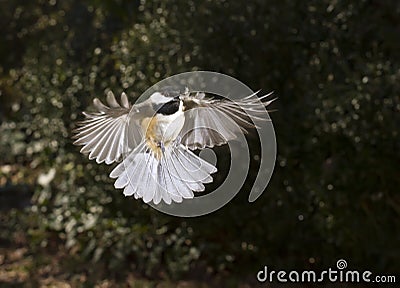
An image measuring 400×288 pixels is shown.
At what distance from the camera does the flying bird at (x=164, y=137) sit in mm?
1100

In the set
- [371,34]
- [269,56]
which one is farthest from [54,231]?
[371,34]

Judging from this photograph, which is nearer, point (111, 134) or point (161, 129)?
point (161, 129)

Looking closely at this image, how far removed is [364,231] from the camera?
3.65 metres

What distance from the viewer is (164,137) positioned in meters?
1.14

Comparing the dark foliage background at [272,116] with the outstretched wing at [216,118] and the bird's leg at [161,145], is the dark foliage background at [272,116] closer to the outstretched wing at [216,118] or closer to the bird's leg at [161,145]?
the outstretched wing at [216,118]

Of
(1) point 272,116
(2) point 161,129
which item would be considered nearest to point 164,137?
(2) point 161,129

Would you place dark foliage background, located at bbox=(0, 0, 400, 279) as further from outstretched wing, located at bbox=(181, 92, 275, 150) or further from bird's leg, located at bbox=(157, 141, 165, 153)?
bird's leg, located at bbox=(157, 141, 165, 153)

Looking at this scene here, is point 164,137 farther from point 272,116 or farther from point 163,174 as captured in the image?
point 272,116

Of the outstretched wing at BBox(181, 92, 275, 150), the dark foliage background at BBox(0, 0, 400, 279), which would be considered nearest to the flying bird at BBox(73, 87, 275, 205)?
the outstretched wing at BBox(181, 92, 275, 150)

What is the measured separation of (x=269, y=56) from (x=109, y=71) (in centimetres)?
101

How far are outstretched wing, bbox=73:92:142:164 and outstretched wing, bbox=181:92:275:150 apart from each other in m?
0.10

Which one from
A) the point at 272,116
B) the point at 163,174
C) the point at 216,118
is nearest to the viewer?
the point at 163,174

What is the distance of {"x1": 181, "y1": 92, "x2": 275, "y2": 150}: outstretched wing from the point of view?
1.23 meters

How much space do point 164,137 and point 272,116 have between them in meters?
2.70
